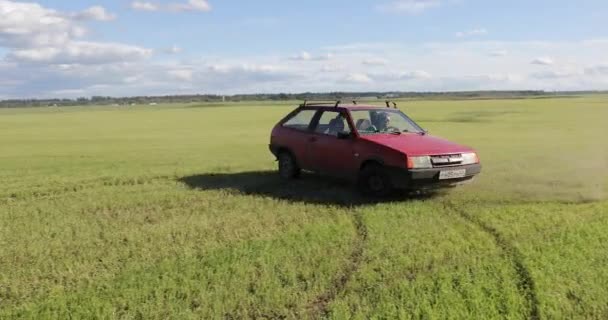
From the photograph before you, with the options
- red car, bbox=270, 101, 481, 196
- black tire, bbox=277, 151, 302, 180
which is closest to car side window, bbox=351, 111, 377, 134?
red car, bbox=270, 101, 481, 196

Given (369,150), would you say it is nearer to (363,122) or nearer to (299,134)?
(363,122)

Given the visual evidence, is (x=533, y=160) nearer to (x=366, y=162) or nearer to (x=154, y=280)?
(x=366, y=162)

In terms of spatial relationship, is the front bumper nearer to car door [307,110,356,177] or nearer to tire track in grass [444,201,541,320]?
tire track in grass [444,201,541,320]

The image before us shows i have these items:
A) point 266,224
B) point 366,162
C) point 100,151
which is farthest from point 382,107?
point 100,151

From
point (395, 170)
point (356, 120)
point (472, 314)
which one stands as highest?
point (356, 120)

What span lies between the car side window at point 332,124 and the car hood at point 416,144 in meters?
0.59

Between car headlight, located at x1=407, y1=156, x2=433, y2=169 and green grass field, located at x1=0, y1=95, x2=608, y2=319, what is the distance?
58cm

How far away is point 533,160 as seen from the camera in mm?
15055

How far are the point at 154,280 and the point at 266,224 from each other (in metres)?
2.42

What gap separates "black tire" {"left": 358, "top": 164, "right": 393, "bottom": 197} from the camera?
9266 millimetres

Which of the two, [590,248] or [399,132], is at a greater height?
[399,132]

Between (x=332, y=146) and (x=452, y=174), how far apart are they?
7.03ft

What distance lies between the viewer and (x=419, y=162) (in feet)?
29.3

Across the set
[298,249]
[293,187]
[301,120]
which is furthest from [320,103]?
[298,249]
